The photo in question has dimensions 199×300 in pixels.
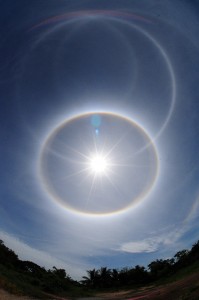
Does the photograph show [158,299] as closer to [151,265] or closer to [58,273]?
[151,265]

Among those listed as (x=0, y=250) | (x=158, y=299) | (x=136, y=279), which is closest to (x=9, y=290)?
(x=158, y=299)

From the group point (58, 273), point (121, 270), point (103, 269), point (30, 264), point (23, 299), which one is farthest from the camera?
point (103, 269)

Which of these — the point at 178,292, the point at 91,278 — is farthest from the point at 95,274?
the point at 178,292

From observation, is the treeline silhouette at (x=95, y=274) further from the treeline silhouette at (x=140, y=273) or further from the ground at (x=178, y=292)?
the ground at (x=178, y=292)

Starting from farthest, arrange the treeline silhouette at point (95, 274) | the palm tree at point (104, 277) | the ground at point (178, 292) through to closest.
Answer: the palm tree at point (104, 277) < the treeline silhouette at point (95, 274) < the ground at point (178, 292)

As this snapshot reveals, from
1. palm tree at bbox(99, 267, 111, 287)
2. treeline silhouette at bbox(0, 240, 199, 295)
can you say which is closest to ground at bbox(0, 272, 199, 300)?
treeline silhouette at bbox(0, 240, 199, 295)

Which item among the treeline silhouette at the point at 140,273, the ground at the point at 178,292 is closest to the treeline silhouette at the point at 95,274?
the treeline silhouette at the point at 140,273

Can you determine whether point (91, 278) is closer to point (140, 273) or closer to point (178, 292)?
point (140, 273)

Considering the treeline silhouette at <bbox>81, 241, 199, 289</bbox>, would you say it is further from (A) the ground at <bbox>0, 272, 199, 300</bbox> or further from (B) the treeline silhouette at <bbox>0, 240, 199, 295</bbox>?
(A) the ground at <bbox>0, 272, 199, 300</bbox>
